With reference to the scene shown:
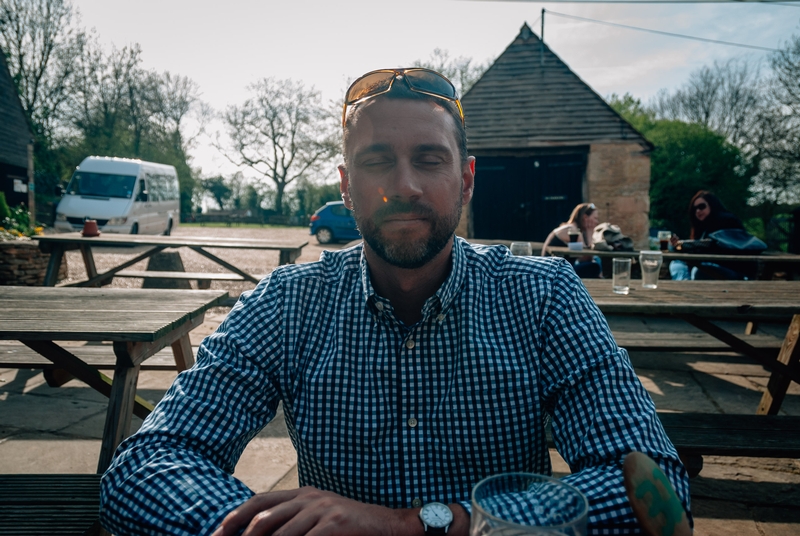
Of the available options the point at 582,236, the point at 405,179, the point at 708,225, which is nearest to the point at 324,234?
the point at 582,236

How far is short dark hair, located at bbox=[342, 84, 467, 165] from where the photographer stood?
1.61 metres

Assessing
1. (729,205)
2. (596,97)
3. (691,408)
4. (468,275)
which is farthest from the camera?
(729,205)

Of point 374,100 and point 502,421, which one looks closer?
point 502,421

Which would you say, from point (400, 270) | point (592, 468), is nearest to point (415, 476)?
point (592, 468)

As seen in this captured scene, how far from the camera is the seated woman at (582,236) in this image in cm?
696

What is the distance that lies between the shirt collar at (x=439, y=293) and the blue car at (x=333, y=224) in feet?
59.9

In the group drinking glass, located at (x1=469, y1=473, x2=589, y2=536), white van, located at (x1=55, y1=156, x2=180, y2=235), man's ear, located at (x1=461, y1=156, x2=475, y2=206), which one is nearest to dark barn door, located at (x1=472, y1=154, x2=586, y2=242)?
white van, located at (x1=55, y1=156, x2=180, y2=235)

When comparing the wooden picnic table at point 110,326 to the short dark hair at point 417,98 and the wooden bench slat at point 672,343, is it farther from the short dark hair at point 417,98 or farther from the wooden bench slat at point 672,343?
the wooden bench slat at point 672,343

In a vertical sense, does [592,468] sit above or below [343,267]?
below

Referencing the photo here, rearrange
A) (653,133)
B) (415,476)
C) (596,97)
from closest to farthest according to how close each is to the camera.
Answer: (415,476) < (596,97) < (653,133)

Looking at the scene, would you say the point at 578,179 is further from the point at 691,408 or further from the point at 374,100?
the point at 374,100

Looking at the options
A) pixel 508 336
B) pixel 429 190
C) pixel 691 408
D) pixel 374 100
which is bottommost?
pixel 691 408

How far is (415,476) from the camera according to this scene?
4.57ft

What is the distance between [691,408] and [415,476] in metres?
3.42
